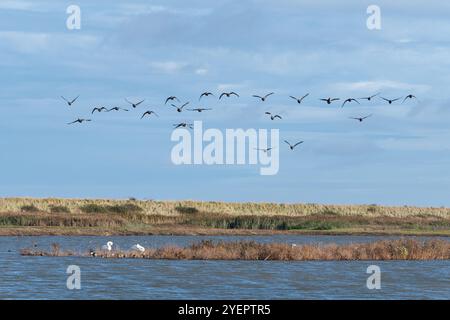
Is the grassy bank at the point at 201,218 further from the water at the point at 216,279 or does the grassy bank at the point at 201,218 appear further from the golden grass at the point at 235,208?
the water at the point at 216,279

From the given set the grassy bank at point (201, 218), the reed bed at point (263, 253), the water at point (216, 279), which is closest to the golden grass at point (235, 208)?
the grassy bank at point (201, 218)

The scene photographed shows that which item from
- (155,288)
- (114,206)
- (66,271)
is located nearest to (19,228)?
(114,206)

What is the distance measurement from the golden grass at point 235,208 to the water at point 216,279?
134 ft

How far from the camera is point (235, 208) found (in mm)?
96188

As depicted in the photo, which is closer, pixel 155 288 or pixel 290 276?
pixel 155 288

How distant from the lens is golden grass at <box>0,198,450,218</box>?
88100 millimetres

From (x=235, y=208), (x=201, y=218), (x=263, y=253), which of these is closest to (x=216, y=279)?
(x=263, y=253)

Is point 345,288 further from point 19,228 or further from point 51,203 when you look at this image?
point 51,203

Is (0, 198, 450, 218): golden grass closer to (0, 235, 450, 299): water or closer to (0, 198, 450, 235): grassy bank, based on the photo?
(0, 198, 450, 235): grassy bank

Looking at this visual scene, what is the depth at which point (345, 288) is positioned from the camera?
36.9 meters

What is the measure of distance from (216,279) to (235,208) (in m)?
57.9
